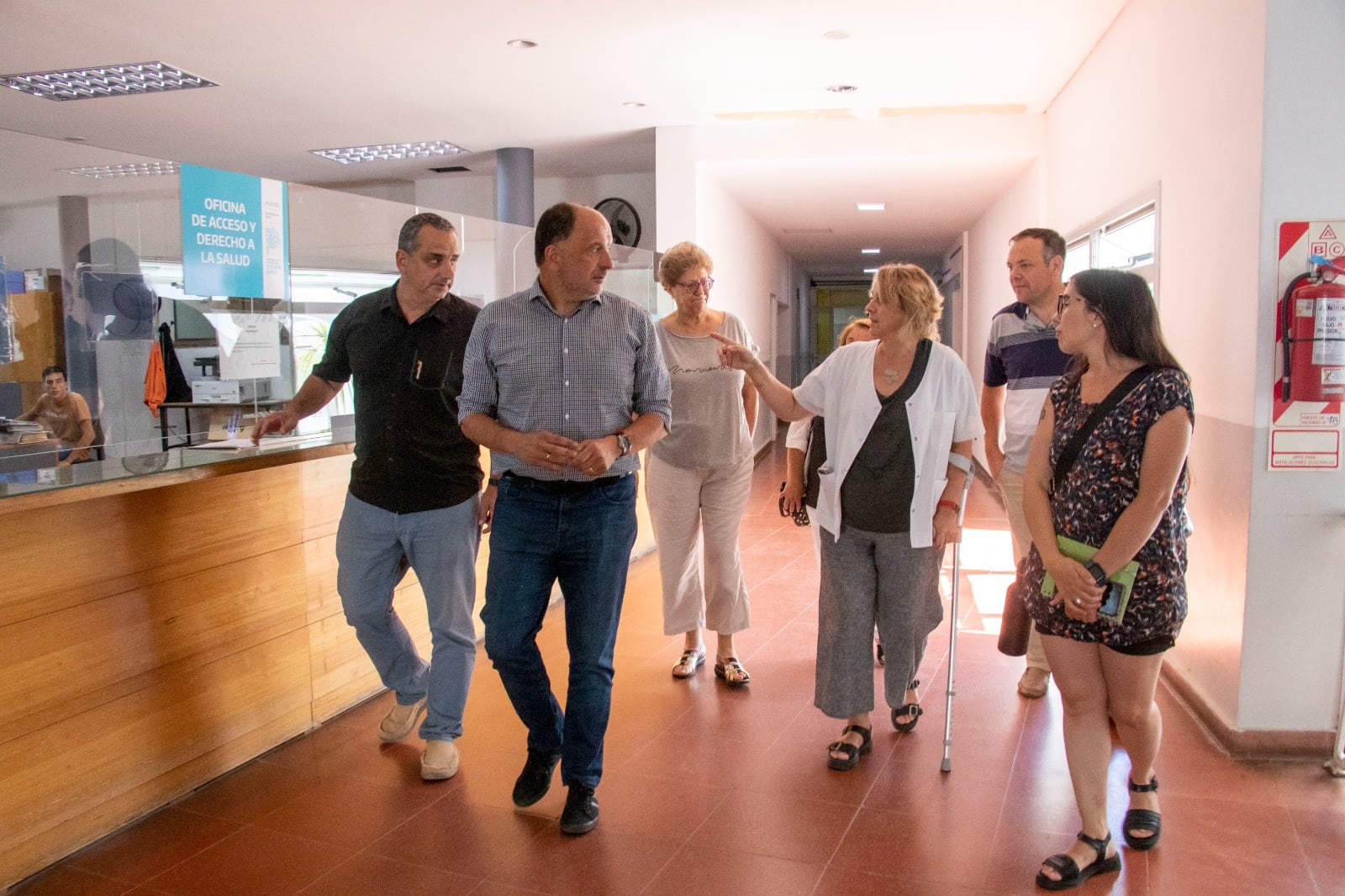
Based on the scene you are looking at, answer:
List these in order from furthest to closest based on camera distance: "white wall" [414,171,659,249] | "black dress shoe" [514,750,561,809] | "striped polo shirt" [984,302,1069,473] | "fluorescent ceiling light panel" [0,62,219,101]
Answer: "white wall" [414,171,659,249] < "fluorescent ceiling light panel" [0,62,219,101] < "striped polo shirt" [984,302,1069,473] < "black dress shoe" [514,750,561,809]

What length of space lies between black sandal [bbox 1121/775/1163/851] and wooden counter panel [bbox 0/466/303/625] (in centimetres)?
264

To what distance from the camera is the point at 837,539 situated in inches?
121

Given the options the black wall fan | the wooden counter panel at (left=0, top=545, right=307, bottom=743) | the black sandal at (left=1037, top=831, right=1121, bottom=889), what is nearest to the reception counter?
the wooden counter panel at (left=0, top=545, right=307, bottom=743)

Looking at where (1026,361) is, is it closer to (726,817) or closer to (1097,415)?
(1097,415)

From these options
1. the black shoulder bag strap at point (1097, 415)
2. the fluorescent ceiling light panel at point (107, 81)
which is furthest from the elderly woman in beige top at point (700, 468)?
the fluorescent ceiling light panel at point (107, 81)

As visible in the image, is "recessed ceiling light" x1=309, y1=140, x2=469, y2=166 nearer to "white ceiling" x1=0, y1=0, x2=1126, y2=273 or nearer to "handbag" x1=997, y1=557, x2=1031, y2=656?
"white ceiling" x1=0, y1=0, x2=1126, y2=273

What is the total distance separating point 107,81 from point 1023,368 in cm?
647

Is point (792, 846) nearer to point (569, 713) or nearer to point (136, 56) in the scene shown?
point (569, 713)

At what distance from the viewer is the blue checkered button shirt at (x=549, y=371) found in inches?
105

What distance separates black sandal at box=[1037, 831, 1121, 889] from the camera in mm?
2412

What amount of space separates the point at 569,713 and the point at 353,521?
903 millimetres

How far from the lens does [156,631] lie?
9.42 ft

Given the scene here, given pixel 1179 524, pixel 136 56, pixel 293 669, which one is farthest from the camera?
pixel 136 56

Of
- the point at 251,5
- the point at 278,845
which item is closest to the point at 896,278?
the point at 278,845
